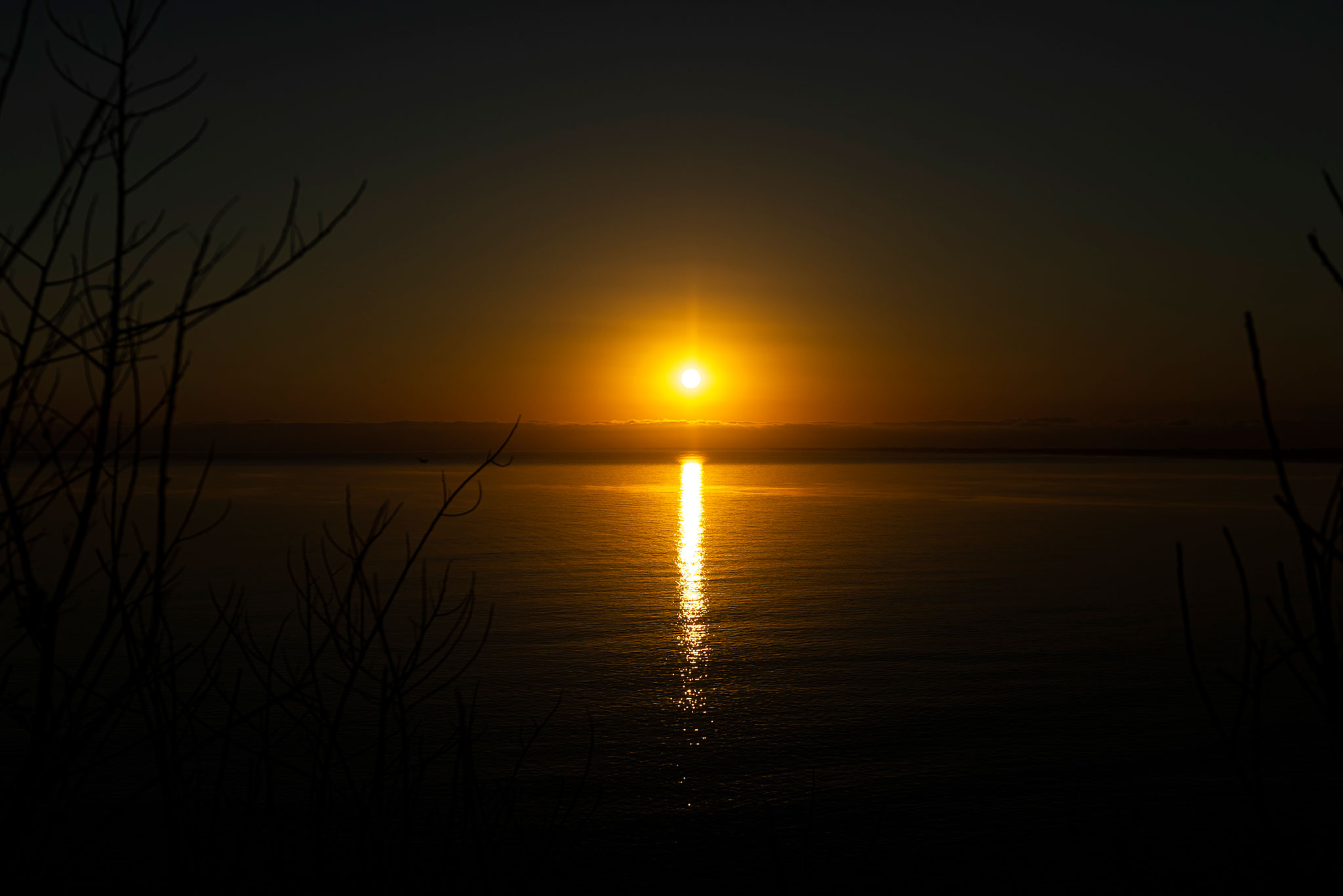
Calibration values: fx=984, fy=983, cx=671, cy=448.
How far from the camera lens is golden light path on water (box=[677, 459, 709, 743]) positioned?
28.7 feet

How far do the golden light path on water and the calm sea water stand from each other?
0.05 metres

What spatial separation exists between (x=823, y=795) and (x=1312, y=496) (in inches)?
1422

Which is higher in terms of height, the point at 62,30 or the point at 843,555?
the point at 62,30

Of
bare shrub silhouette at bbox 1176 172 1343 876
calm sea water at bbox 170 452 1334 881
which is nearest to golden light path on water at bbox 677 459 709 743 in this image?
calm sea water at bbox 170 452 1334 881

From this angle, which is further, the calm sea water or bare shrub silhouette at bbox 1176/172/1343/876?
the calm sea water

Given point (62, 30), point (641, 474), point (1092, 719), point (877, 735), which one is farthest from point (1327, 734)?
point (641, 474)

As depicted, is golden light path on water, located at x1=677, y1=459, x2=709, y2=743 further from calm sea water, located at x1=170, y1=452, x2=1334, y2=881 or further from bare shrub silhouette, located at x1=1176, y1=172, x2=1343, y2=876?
bare shrub silhouette, located at x1=1176, y1=172, x2=1343, y2=876

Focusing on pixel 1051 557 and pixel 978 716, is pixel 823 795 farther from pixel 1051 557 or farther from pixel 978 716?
pixel 1051 557

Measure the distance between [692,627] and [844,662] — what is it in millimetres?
2627

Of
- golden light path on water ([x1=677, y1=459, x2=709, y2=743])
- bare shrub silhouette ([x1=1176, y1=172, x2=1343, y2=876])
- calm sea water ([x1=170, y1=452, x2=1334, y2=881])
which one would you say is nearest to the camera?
bare shrub silhouette ([x1=1176, y1=172, x2=1343, y2=876])

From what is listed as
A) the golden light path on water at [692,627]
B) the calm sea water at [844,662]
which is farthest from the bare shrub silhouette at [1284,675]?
the golden light path on water at [692,627]

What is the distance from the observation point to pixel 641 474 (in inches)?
2827

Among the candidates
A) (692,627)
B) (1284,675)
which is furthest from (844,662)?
(1284,675)

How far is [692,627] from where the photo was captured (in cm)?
1257
